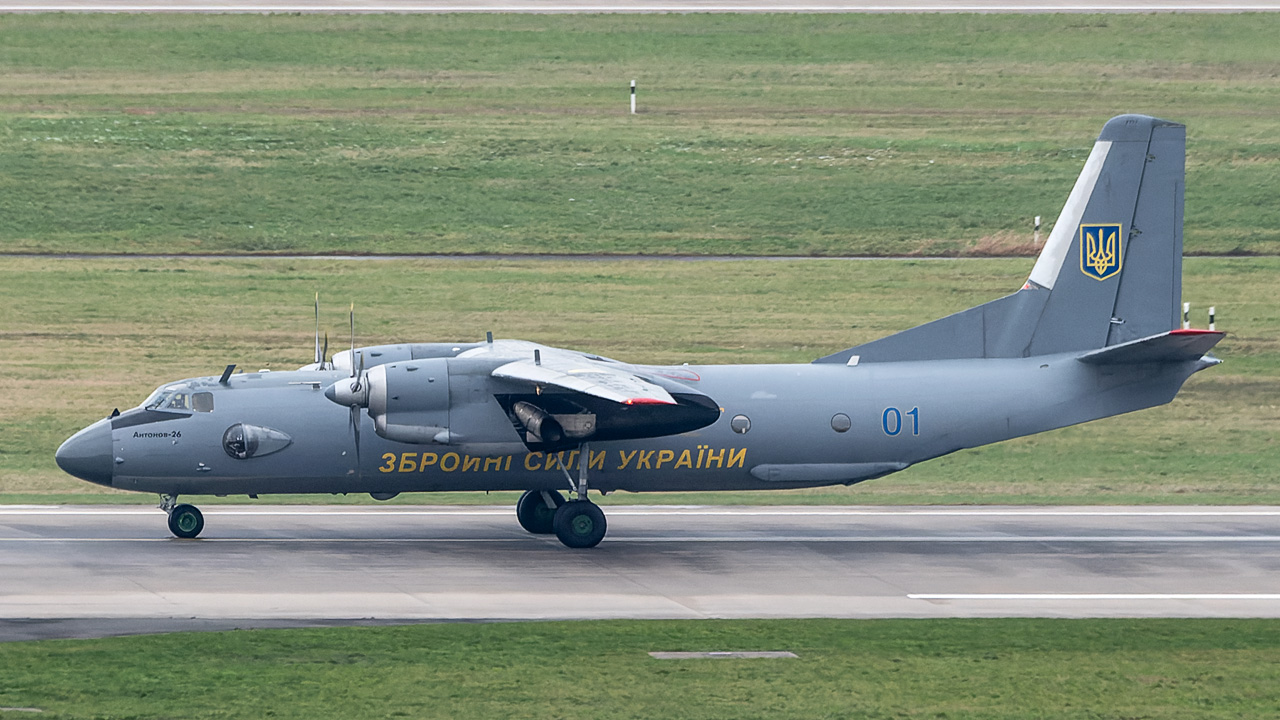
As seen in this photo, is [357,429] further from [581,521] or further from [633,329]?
[633,329]

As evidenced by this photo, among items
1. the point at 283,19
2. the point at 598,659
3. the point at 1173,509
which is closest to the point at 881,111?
the point at 283,19

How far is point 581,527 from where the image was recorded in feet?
91.1

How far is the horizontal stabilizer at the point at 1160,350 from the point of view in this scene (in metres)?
27.5

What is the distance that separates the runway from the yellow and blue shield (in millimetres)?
4989

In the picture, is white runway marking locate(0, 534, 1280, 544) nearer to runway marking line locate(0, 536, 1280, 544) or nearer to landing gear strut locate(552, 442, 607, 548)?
runway marking line locate(0, 536, 1280, 544)

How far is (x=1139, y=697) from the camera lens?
17.9 meters

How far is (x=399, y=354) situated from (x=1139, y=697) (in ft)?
49.1

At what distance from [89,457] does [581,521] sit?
8.73 meters

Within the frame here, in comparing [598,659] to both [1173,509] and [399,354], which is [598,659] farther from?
[1173,509]

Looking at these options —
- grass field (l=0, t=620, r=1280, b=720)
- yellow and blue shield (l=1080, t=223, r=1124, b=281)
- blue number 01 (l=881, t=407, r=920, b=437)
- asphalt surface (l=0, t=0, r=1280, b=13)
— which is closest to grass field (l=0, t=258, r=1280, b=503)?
blue number 01 (l=881, t=407, r=920, b=437)

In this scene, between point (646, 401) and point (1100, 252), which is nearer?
point (646, 401)

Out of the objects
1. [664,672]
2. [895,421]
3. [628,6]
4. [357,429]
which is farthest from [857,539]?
[628,6]

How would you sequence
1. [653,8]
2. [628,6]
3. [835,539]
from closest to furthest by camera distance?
[835,539] → [653,8] → [628,6]

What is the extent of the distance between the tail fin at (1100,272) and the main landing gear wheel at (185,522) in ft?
38.7
